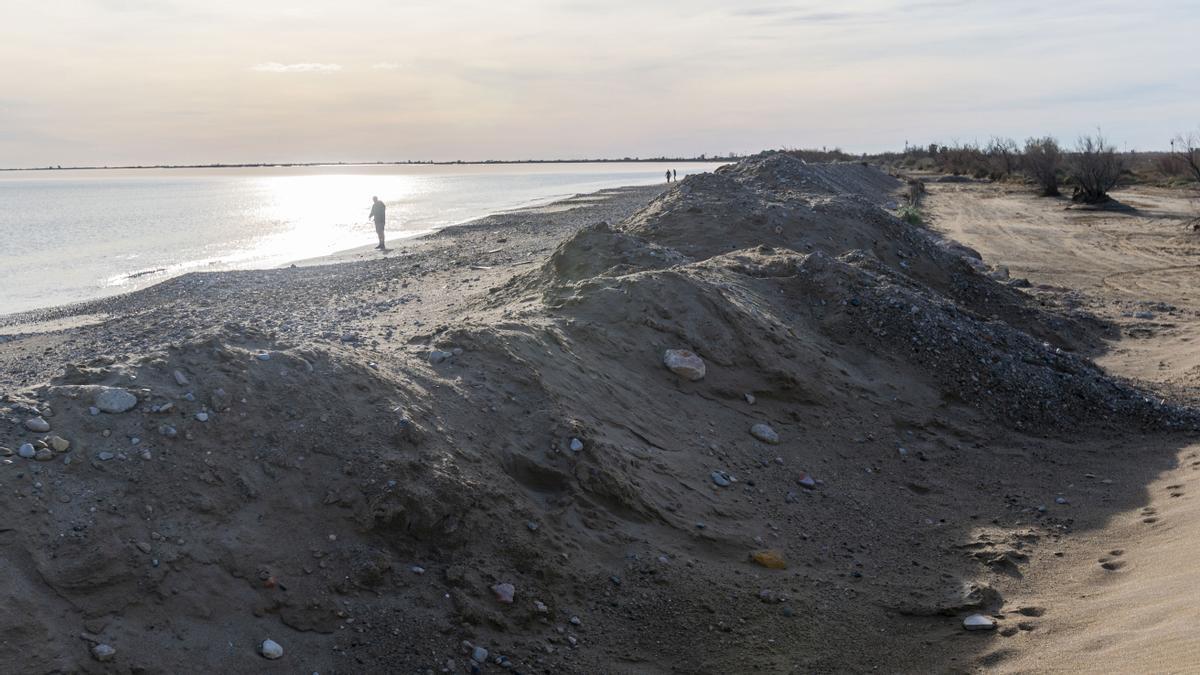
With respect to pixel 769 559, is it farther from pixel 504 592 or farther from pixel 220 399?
pixel 220 399

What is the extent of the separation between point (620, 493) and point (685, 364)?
209 centimetres

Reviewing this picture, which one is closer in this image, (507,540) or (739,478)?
(507,540)

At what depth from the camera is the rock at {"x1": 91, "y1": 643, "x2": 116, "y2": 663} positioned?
11.1 ft

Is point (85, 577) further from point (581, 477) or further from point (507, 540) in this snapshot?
point (581, 477)

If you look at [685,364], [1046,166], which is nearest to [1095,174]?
[1046,166]

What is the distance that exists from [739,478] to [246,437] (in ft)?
10.2

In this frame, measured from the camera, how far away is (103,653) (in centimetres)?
338

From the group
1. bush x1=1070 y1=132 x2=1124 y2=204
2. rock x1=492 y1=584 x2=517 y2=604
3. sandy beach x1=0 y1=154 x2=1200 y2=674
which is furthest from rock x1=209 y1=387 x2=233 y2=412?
bush x1=1070 y1=132 x2=1124 y2=204

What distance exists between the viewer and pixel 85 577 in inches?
142

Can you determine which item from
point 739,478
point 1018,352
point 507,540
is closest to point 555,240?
point 1018,352

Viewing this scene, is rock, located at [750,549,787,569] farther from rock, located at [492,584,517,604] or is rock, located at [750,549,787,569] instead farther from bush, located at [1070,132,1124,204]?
bush, located at [1070,132,1124,204]

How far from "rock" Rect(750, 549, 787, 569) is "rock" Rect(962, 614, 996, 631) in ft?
3.21

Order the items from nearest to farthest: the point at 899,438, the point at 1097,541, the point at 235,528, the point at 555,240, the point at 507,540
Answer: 1. the point at 235,528
2. the point at 507,540
3. the point at 1097,541
4. the point at 899,438
5. the point at 555,240

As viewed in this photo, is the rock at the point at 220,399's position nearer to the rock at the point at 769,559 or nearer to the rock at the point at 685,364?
the rock at the point at 769,559
